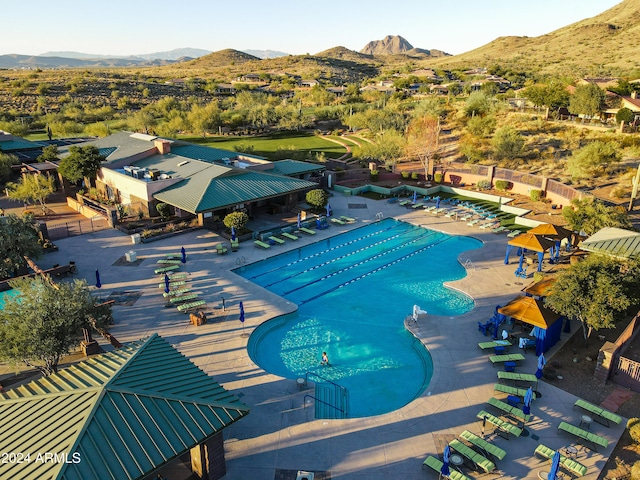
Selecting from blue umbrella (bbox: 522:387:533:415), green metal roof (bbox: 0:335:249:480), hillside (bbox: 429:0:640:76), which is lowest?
blue umbrella (bbox: 522:387:533:415)

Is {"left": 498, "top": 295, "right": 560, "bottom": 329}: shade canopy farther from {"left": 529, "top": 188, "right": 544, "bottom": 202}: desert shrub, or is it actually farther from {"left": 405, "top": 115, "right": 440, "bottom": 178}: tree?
{"left": 405, "top": 115, "right": 440, "bottom": 178}: tree

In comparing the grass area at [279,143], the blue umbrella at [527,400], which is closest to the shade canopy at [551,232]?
the blue umbrella at [527,400]

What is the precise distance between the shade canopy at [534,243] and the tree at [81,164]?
3249 centimetres

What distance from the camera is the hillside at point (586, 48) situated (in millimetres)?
92312

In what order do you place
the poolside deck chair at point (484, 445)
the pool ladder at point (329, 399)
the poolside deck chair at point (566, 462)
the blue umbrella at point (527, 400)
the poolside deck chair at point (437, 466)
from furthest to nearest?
the pool ladder at point (329, 399) < the blue umbrella at point (527, 400) < the poolside deck chair at point (484, 445) < the poolside deck chair at point (566, 462) < the poolside deck chair at point (437, 466)

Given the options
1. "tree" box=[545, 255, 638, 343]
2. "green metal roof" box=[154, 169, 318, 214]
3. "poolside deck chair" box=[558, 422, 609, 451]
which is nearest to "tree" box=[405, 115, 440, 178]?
"green metal roof" box=[154, 169, 318, 214]

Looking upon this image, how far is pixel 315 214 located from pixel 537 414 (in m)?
22.1

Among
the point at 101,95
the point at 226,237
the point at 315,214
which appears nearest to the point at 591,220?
the point at 315,214

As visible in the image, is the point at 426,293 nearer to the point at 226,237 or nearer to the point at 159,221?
the point at 226,237

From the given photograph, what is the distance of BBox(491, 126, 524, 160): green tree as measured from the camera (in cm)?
4453

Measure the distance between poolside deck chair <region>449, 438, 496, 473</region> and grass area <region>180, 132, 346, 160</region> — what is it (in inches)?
1598

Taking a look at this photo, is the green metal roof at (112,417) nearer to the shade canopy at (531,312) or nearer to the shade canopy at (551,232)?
the shade canopy at (531,312)

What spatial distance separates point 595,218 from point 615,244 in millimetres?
4291

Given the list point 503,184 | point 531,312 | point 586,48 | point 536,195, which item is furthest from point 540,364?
point 586,48
